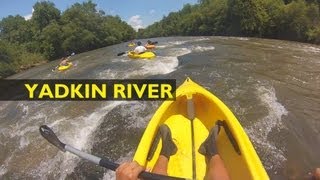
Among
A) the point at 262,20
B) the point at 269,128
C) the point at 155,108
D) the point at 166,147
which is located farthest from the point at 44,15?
the point at 166,147

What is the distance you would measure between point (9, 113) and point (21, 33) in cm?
4589

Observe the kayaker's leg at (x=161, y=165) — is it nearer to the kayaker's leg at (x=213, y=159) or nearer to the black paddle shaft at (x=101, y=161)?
the kayaker's leg at (x=213, y=159)

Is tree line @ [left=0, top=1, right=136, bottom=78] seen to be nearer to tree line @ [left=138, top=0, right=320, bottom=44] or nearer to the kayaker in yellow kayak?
tree line @ [left=138, top=0, right=320, bottom=44]

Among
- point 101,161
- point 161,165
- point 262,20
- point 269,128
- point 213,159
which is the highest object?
point 262,20

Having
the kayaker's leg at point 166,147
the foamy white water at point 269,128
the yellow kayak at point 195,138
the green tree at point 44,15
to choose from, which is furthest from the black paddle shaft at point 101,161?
the green tree at point 44,15

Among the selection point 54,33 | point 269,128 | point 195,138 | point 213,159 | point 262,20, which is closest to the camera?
point 213,159

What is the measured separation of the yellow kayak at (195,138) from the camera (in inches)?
239

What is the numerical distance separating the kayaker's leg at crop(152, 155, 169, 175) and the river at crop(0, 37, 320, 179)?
196 cm

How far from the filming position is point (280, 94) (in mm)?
12445

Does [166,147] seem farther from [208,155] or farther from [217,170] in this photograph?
[217,170]

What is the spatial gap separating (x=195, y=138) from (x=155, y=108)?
4354 millimetres

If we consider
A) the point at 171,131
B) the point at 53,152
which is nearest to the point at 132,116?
the point at 53,152

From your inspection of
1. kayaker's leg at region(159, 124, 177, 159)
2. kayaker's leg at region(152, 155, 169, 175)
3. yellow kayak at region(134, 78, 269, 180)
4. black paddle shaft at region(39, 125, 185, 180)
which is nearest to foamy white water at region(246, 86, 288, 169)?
yellow kayak at region(134, 78, 269, 180)

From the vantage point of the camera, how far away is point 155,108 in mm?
11703
